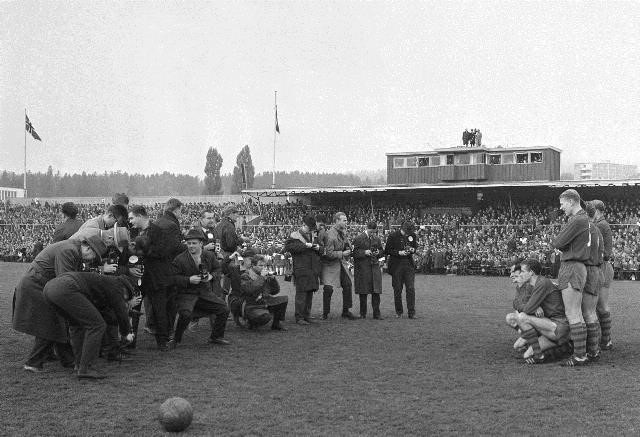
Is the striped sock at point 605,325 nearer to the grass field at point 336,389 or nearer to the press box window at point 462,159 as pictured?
the grass field at point 336,389

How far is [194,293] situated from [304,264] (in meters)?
3.29

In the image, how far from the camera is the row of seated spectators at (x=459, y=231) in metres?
33.9

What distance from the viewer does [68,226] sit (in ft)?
34.0

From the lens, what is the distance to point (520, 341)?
9875mm

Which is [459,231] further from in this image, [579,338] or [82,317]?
[82,317]

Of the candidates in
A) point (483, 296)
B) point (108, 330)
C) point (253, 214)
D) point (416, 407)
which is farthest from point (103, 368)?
point (253, 214)

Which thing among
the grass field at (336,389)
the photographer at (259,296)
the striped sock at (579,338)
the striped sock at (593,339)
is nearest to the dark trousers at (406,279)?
the grass field at (336,389)

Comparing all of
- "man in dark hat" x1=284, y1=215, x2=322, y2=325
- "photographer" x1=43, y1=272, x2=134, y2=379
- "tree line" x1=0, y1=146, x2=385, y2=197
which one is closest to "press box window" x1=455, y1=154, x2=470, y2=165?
"man in dark hat" x1=284, y1=215, x2=322, y2=325

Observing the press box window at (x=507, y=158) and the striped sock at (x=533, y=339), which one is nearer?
the striped sock at (x=533, y=339)

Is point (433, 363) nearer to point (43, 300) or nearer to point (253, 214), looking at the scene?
point (43, 300)

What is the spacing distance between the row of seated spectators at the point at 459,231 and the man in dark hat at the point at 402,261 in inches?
581

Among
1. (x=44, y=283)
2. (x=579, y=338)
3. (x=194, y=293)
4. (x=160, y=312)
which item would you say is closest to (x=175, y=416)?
(x=44, y=283)

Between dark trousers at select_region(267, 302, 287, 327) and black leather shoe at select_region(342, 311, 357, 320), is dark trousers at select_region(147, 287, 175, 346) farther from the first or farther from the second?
black leather shoe at select_region(342, 311, 357, 320)

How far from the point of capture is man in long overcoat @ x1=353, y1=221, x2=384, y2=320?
14555 mm
